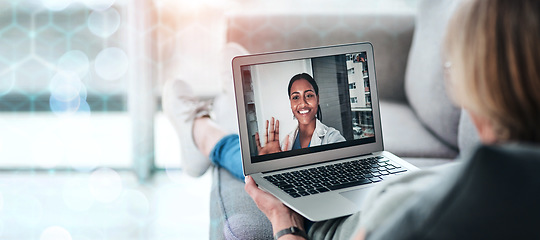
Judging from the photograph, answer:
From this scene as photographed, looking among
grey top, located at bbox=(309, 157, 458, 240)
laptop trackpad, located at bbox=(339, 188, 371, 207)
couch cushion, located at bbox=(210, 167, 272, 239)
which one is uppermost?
grey top, located at bbox=(309, 157, 458, 240)

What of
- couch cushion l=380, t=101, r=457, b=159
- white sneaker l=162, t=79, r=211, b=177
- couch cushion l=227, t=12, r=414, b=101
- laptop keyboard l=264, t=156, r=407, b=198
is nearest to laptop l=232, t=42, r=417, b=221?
laptop keyboard l=264, t=156, r=407, b=198

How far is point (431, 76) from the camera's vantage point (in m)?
1.40

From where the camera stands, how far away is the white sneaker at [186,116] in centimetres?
149

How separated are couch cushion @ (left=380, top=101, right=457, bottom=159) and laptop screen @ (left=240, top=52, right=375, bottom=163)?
349mm

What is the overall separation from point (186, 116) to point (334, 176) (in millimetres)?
726

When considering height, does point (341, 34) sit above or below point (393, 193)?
above

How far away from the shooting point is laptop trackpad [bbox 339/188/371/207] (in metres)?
0.82

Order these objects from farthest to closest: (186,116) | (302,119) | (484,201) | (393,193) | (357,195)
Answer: (186,116), (302,119), (357,195), (393,193), (484,201)

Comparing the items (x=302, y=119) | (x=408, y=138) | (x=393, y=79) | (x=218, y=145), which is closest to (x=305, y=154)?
(x=302, y=119)

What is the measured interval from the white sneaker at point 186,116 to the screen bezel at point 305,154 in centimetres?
56

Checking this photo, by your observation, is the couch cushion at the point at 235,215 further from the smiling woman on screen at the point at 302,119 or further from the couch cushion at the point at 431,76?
the couch cushion at the point at 431,76

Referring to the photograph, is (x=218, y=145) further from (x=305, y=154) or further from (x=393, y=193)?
(x=393, y=193)

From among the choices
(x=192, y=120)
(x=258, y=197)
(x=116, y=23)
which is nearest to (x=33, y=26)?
(x=116, y=23)

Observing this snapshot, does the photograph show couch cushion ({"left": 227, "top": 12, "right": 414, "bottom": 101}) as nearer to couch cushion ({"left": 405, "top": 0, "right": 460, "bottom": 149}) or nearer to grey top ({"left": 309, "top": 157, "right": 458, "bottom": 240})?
couch cushion ({"left": 405, "top": 0, "right": 460, "bottom": 149})
